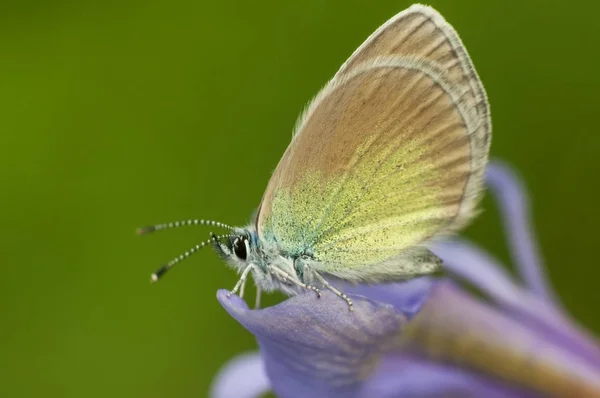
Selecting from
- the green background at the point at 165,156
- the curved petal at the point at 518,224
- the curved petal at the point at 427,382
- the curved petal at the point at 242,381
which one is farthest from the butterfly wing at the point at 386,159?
the green background at the point at 165,156

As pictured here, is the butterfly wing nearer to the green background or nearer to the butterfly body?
the butterfly body

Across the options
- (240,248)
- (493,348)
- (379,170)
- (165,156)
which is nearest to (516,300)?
(493,348)

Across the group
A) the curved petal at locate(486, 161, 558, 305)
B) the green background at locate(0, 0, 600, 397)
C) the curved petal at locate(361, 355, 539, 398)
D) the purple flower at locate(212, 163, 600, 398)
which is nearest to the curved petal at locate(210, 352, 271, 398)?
the purple flower at locate(212, 163, 600, 398)

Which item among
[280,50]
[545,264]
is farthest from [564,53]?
[280,50]

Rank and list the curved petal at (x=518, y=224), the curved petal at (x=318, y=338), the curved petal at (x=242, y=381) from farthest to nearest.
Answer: the curved petal at (x=518, y=224), the curved petal at (x=242, y=381), the curved petal at (x=318, y=338)

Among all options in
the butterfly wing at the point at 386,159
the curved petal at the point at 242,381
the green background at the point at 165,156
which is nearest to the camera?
the butterfly wing at the point at 386,159

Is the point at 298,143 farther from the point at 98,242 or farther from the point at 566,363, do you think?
the point at 98,242

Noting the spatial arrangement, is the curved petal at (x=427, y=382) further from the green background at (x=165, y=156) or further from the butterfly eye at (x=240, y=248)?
the green background at (x=165, y=156)
